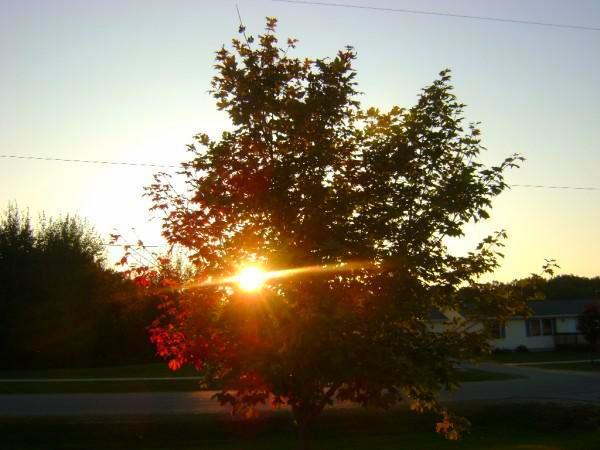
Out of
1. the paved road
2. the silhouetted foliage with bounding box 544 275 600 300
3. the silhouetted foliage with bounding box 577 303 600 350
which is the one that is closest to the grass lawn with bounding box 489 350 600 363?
the silhouetted foliage with bounding box 577 303 600 350

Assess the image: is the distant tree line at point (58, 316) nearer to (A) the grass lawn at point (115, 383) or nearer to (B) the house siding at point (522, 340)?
(A) the grass lawn at point (115, 383)

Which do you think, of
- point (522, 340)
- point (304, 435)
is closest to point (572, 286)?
point (522, 340)

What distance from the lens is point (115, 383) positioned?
3086 cm

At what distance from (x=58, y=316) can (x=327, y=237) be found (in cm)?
3826

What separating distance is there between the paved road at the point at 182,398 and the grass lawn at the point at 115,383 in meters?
1.55

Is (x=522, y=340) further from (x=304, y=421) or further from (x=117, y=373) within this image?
(x=304, y=421)

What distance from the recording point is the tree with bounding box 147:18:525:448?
730 centimetres

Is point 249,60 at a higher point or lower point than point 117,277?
higher

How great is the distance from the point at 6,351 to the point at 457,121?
40220 mm

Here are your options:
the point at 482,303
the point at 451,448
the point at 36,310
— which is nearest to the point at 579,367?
the point at 451,448

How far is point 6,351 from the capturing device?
42.2 meters

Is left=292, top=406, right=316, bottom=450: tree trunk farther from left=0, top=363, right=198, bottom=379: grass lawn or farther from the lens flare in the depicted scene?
left=0, top=363, right=198, bottom=379: grass lawn

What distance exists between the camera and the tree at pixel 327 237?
7.30 meters

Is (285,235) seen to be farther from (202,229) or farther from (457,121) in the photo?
(457,121)
